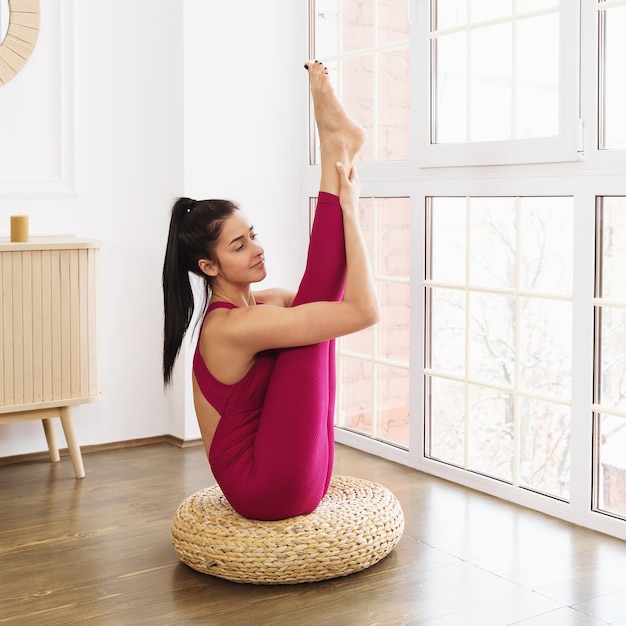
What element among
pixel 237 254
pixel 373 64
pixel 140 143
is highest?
pixel 373 64

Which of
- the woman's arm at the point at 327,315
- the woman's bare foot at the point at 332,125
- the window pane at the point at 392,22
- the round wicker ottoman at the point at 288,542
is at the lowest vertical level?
the round wicker ottoman at the point at 288,542

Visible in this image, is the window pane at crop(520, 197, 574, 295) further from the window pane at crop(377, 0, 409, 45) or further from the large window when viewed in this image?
the window pane at crop(377, 0, 409, 45)

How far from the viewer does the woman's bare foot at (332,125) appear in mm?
2434

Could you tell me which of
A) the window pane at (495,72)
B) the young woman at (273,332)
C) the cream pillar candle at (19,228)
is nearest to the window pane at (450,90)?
the window pane at (495,72)

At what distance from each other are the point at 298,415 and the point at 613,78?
4.28 feet

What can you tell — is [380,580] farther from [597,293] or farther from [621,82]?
[621,82]

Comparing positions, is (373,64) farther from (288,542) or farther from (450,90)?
(288,542)

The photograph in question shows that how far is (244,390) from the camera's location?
2441 mm

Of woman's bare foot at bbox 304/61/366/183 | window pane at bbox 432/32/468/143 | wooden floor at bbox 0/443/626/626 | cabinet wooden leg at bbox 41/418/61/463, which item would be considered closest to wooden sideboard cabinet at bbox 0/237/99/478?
cabinet wooden leg at bbox 41/418/61/463

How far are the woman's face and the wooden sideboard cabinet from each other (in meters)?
0.89

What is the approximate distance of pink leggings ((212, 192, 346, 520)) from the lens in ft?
7.71

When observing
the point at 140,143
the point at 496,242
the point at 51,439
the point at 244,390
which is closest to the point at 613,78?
the point at 496,242

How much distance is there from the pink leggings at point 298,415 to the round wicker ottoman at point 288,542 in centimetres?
8

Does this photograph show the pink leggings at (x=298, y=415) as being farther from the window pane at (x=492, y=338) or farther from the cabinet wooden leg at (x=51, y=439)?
the cabinet wooden leg at (x=51, y=439)
